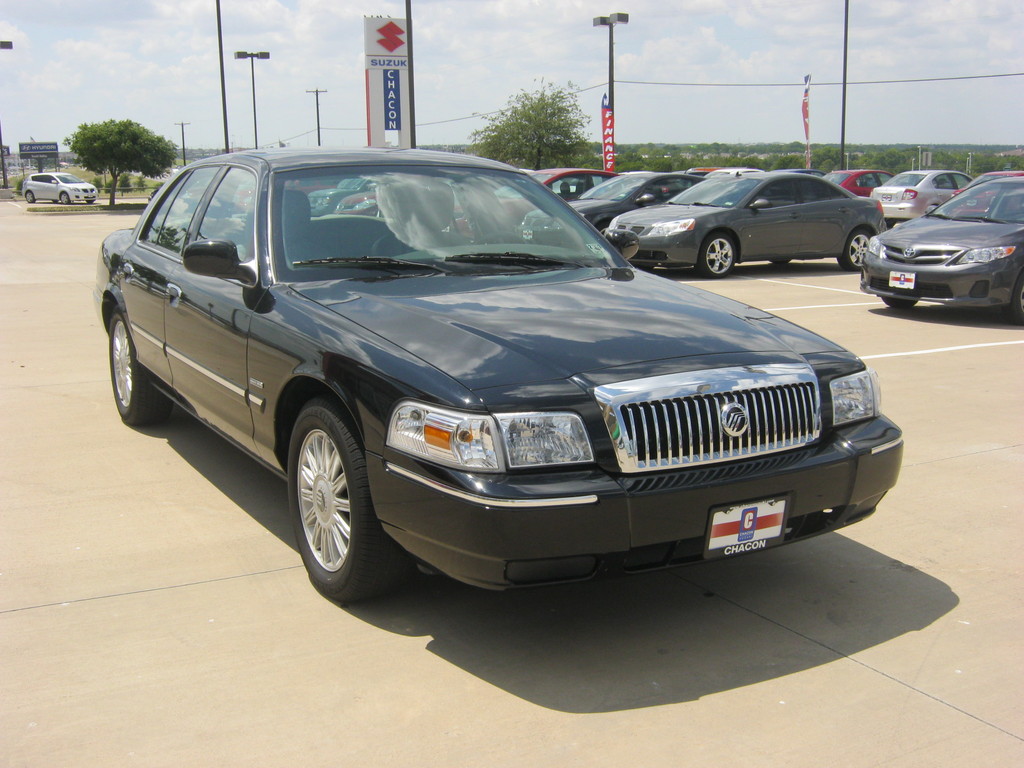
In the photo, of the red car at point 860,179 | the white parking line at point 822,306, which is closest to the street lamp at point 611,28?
the red car at point 860,179

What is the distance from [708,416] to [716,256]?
1158cm

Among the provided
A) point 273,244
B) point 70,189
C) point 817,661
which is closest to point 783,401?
point 817,661

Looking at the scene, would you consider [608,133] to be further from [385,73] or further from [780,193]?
[780,193]

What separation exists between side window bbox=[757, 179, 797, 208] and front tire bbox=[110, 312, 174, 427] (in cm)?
1071

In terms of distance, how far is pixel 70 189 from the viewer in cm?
→ 4353

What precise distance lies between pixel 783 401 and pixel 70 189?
149 feet

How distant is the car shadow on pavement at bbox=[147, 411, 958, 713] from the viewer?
326 centimetres

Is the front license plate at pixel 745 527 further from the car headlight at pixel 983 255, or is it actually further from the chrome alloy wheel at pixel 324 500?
the car headlight at pixel 983 255

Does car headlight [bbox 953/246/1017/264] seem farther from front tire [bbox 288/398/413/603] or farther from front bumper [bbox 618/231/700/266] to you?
front tire [bbox 288/398/413/603]

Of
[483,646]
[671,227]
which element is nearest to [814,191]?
[671,227]

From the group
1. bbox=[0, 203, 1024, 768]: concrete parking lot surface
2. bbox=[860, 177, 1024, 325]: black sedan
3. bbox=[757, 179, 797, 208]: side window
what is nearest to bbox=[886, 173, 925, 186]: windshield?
bbox=[757, 179, 797, 208]: side window

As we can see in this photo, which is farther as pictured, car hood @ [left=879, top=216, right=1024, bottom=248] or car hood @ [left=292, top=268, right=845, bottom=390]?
car hood @ [left=879, top=216, right=1024, bottom=248]

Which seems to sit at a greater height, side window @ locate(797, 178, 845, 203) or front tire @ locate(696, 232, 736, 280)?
side window @ locate(797, 178, 845, 203)

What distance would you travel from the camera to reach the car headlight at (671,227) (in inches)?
558
